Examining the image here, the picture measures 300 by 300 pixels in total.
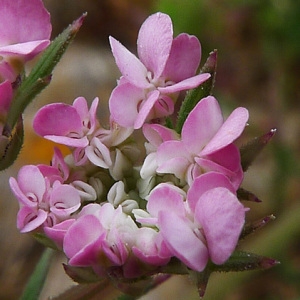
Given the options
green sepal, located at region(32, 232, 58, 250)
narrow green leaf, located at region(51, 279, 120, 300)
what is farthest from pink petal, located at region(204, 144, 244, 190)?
narrow green leaf, located at region(51, 279, 120, 300)

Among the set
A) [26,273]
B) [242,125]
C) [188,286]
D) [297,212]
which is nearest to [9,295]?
[26,273]

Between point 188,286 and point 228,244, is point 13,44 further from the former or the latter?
point 188,286

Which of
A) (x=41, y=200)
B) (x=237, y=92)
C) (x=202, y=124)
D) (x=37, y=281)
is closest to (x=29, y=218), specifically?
(x=41, y=200)

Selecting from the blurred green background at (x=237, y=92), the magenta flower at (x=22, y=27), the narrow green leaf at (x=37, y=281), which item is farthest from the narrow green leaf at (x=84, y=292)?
the blurred green background at (x=237, y=92)

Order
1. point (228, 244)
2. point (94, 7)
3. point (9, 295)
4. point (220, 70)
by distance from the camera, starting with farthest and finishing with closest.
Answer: point (94, 7) < point (220, 70) < point (9, 295) < point (228, 244)

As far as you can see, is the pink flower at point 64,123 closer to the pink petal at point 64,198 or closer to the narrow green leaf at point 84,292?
the pink petal at point 64,198

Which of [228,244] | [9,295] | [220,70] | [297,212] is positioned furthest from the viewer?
[220,70]

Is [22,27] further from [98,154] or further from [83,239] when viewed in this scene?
[83,239]
